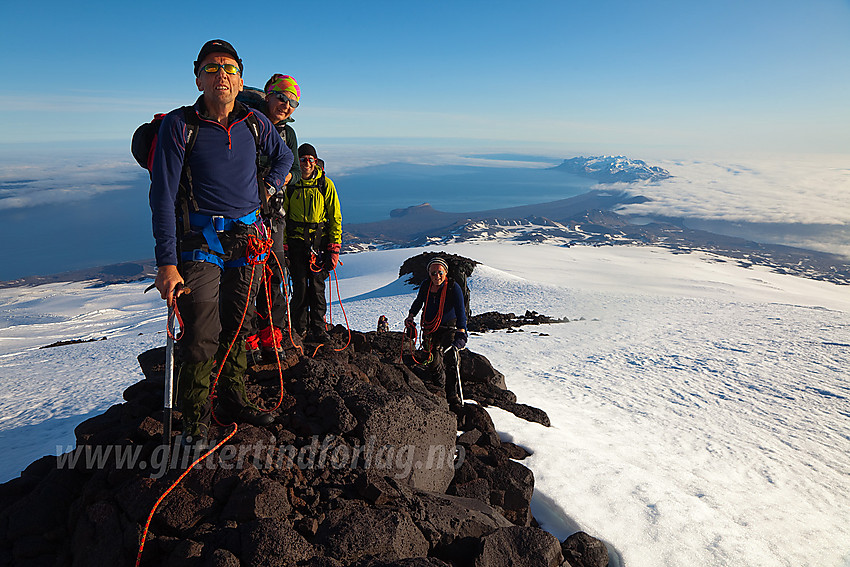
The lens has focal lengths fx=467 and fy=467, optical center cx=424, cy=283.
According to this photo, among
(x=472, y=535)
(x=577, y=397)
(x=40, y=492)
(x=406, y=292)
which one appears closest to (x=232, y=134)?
(x=40, y=492)

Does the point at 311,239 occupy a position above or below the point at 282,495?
above

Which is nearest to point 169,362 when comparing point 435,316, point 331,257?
point 331,257

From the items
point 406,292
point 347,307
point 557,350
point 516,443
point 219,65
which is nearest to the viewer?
point 219,65

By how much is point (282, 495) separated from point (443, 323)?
3.57 metres

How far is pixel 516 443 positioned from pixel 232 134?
14.7 ft

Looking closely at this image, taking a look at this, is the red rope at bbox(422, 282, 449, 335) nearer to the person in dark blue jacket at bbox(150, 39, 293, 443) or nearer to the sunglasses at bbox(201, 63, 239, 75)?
the person in dark blue jacket at bbox(150, 39, 293, 443)

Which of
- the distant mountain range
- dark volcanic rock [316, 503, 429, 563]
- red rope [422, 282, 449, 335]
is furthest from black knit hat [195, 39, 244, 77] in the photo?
the distant mountain range

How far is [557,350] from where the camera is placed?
1191 centimetres

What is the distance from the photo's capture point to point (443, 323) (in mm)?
6145

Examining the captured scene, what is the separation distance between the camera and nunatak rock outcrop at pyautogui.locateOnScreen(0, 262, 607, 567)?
8.61 feet

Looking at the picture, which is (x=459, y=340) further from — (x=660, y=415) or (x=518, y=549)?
(x=660, y=415)

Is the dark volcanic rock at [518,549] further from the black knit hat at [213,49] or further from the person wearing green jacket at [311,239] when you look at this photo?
the person wearing green jacket at [311,239]

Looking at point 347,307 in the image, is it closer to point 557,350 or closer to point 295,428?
point 557,350

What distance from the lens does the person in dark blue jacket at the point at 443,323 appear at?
6.00m
